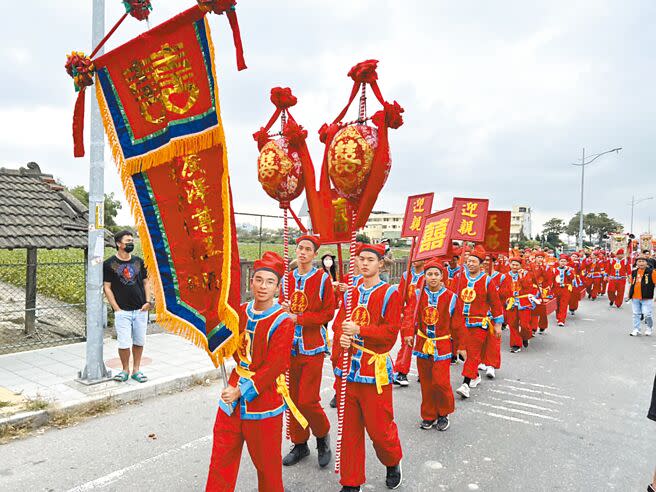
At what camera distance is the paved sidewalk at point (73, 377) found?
4930 millimetres

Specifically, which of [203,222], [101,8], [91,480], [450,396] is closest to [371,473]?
[450,396]

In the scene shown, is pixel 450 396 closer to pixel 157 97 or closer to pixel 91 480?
pixel 91 480

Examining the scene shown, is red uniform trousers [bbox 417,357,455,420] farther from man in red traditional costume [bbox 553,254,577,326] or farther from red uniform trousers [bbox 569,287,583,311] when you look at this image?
red uniform trousers [bbox 569,287,583,311]

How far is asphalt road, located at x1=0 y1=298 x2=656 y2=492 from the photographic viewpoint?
3656 mm

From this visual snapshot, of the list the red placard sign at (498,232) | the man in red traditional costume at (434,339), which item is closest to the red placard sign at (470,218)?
the red placard sign at (498,232)

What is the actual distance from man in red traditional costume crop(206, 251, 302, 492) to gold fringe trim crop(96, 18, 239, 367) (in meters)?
0.26

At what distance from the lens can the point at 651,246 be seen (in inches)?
955

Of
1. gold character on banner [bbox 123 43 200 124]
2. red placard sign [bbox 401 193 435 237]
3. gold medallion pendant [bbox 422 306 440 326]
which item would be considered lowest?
gold medallion pendant [bbox 422 306 440 326]

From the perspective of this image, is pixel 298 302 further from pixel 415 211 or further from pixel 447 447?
pixel 415 211

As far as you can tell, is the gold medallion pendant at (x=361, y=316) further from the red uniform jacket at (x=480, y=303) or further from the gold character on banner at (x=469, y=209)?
the gold character on banner at (x=469, y=209)

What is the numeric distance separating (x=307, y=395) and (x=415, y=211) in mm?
3289

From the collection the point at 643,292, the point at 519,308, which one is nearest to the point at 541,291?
the point at 519,308

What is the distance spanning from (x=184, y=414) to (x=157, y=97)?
11.9ft

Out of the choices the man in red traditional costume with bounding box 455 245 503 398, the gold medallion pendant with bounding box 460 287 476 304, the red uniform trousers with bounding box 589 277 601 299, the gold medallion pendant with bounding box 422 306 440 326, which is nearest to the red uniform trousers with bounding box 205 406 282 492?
the gold medallion pendant with bounding box 422 306 440 326
